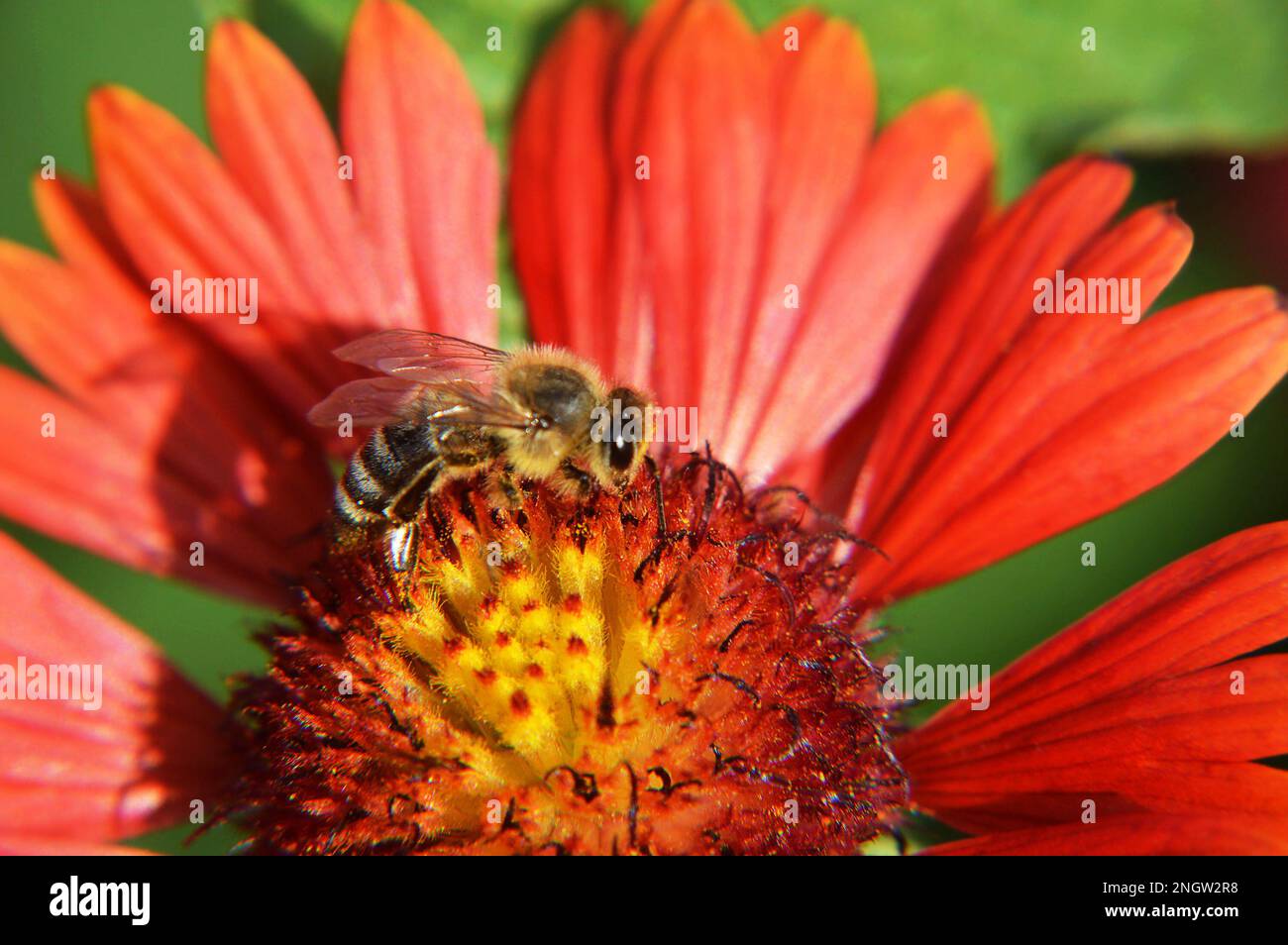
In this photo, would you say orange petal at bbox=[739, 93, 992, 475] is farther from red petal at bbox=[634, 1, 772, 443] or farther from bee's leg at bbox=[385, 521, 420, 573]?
bee's leg at bbox=[385, 521, 420, 573]

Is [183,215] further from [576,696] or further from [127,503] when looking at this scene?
[576,696]

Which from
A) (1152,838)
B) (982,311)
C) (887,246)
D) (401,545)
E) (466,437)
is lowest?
(1152,838)

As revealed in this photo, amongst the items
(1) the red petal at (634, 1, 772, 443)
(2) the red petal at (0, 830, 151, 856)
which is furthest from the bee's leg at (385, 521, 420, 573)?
(1) the red petal at (634, 1, 772, 443)

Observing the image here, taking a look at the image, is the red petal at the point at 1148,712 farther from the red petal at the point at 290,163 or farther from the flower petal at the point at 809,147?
the red petal at the point at 290,163

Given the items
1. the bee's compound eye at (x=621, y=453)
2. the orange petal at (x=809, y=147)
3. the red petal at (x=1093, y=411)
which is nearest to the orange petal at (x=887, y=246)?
the orange petal at (x=809, y=147)

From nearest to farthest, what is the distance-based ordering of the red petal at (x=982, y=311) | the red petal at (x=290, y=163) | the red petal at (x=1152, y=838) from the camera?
the red petal at (x=1152, y=838) → the red petal at (x=982, y=311) → the red petal at (x=290, y=163)

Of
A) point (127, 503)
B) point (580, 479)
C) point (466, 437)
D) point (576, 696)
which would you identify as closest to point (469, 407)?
point (466, 437)
